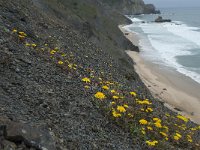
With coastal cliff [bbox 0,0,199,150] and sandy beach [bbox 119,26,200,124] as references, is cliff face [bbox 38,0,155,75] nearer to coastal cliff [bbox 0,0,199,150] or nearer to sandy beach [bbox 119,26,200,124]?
sandy beach [bbox 119,26,200,124]

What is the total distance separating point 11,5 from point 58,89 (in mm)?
7765


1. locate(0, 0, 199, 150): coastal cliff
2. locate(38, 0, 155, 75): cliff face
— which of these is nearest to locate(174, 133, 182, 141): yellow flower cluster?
locate(0, 0, 199, 150): coastal cliff

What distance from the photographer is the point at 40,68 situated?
11719 millimetres

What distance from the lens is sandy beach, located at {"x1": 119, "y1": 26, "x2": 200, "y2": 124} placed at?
21.4 metres

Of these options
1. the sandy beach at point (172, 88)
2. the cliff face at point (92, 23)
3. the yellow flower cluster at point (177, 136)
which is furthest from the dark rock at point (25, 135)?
the cliff face at point (92, 23)

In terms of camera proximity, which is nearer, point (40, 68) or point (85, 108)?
point (85, 108)

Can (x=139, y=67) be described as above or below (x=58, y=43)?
below

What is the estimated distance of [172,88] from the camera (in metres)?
26.2

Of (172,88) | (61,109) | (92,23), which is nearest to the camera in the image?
(61,109)

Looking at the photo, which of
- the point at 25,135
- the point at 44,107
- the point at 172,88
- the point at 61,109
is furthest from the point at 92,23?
the point at 25,135

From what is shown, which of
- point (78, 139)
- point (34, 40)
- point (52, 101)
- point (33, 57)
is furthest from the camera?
point (34, 40)

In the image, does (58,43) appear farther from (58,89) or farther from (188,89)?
(188,89)

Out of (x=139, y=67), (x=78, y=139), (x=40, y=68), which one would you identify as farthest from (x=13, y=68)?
(x=139, y=67)

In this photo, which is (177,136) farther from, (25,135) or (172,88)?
(172,88)
